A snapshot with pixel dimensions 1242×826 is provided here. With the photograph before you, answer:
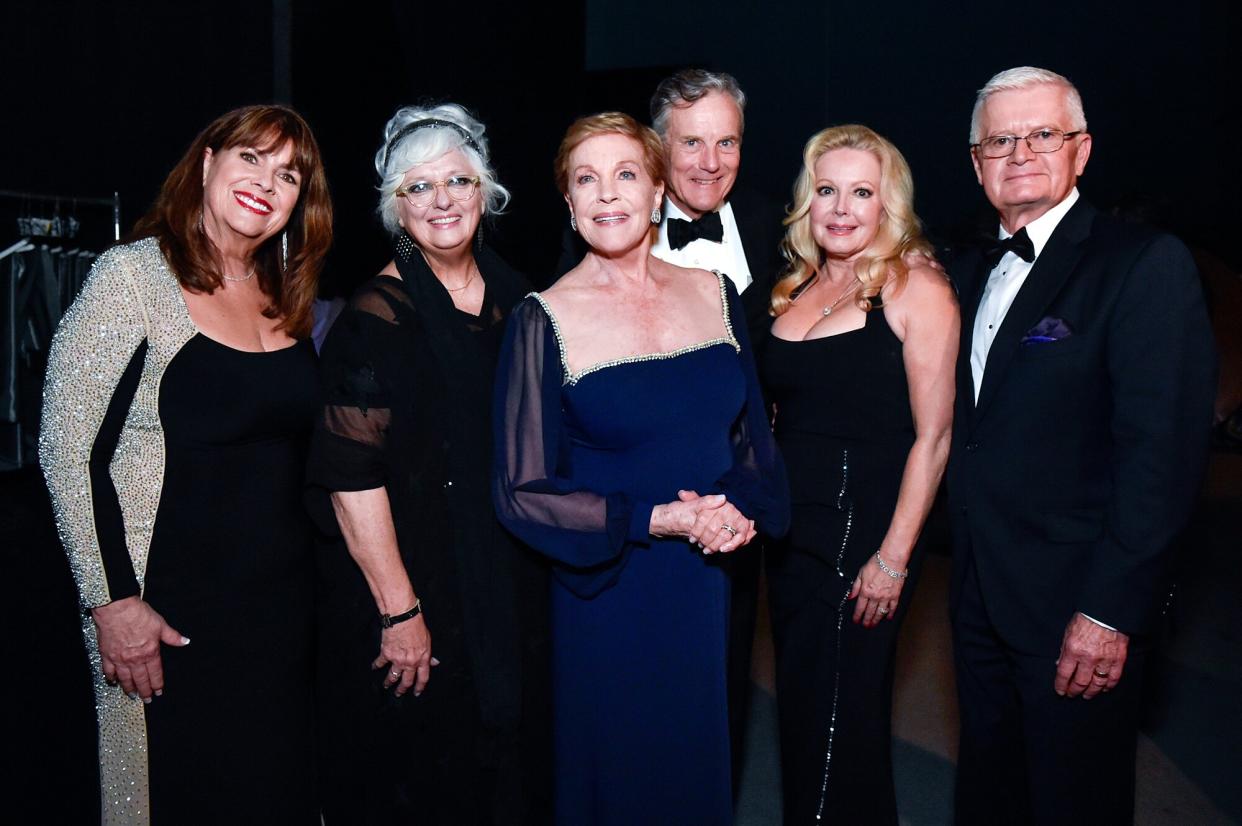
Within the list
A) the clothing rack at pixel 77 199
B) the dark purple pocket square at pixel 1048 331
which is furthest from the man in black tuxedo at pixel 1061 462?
the clothing rack at pixel 77 199

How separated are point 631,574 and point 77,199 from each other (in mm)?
2561

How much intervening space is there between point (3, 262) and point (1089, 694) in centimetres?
344

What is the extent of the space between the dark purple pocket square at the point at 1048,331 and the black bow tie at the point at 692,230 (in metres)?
1.08

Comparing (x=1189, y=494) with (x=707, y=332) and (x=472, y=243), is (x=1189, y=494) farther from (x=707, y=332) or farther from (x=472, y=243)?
(x=472, y=243)

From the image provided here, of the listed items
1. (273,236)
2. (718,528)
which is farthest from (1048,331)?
(273,236)

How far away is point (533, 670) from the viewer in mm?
2266

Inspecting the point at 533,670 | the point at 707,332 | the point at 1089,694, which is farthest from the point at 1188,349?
the point at 533,670

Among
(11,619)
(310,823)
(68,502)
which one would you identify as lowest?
(310,823)

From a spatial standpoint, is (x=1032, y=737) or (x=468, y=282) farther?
(x=468, y=282)

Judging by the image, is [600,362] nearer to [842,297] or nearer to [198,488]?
[842,297]

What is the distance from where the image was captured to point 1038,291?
83.7 inches

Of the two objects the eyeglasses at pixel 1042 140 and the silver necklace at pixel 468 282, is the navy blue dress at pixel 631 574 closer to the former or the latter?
the silver necklace at pixel 468 282

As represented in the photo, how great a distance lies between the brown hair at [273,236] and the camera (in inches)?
84.1

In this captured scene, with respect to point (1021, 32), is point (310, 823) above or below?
below
